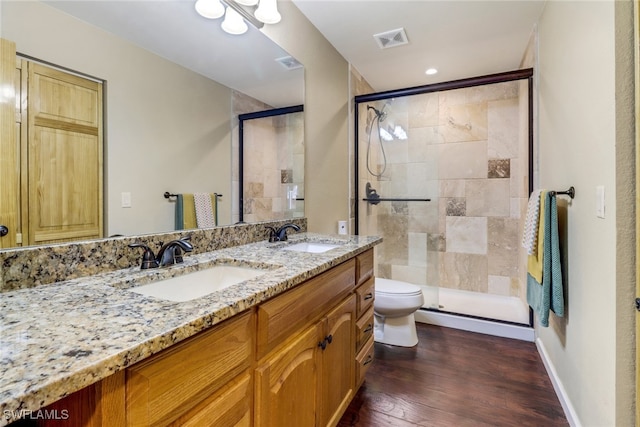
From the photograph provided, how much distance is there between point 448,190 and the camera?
10.9 feet

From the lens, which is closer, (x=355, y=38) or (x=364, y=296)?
(x=364, y=296)

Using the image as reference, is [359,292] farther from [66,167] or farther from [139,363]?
[66,167]

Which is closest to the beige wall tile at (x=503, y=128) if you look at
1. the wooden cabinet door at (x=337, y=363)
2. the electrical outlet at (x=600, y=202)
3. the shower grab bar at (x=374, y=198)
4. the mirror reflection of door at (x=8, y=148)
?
the shower grab bar at (x=374, y=198)

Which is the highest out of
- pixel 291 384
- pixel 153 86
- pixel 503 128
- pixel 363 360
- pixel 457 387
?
pixel 503 128

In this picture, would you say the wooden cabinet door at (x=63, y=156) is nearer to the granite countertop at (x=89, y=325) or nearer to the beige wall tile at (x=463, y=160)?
the granite countertop at (x=89, y=325)

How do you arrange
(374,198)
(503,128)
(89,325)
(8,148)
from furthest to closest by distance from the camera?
(374,198) < (503,128) < (8,148) < (89,325)

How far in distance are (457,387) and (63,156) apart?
2.16 meters

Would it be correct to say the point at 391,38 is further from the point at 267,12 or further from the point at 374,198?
the point at 374,198

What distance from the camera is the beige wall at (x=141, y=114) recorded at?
2.93 ft

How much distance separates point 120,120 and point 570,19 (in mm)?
2051

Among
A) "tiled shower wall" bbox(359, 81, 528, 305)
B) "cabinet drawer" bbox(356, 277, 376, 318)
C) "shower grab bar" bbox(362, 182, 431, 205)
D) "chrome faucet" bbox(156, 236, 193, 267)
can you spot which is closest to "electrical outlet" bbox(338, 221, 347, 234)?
"tiled shower wall" bbox(359, 81, 528, 305)

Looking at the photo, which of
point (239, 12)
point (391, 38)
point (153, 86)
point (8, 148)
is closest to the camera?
point (8, 148)

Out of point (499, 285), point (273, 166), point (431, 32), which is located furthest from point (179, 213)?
point (499, 285)

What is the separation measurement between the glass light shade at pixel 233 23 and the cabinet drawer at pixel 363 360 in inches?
70.8
